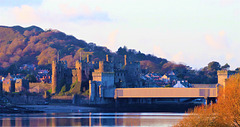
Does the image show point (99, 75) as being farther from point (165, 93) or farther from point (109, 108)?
point (165, 93)

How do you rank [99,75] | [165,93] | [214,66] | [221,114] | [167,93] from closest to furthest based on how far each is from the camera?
[221,114]
[167,93]
[165,93]
[99,75]
[214,66]

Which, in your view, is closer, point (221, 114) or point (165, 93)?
point (221, 114)

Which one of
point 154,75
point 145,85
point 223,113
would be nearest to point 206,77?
point 154,75

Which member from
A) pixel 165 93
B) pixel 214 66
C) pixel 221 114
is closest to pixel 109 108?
pixel 165 93

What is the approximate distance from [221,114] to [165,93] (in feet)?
176

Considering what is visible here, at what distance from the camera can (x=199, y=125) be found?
41.9m

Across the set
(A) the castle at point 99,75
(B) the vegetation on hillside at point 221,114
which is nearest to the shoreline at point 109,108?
(A) the castle at point 99,75

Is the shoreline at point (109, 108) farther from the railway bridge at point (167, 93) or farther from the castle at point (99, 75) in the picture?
the castle at point (99, 75)

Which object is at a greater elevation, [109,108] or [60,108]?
[60,108]

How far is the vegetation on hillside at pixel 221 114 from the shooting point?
42.2 m

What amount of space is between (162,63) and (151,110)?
3494 inches

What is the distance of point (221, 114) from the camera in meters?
45.0

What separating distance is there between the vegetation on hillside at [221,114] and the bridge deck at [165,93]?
1820 inches

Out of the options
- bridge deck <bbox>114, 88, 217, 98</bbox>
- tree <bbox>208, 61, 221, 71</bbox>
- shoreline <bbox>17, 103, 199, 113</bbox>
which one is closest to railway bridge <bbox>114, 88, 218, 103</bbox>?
bridge deck <bbox>114, 88, 217, 98</bbox>
